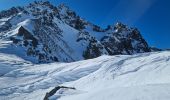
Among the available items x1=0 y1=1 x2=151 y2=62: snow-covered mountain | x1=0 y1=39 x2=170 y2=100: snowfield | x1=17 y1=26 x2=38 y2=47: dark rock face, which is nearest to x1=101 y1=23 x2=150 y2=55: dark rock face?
x1=0 y1=1 x2=151 y2=62: snow-covered mountain

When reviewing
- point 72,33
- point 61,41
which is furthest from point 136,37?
point 61,41

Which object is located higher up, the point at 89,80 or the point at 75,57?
the point at 75,57

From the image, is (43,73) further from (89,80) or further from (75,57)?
(75,57)

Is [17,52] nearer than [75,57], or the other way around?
[17,52]

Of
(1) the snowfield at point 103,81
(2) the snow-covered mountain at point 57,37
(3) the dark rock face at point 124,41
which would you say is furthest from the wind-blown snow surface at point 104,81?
(3) the dark rock face at point 124,41

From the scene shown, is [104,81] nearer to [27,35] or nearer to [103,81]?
[103,81]

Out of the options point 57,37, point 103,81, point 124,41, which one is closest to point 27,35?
point 57,37

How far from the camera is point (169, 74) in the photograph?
15.9m

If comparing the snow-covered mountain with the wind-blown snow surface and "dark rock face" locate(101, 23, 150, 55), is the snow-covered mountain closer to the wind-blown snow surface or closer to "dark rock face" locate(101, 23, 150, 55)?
"dark rock face" locate(101, 23, 150, 55)

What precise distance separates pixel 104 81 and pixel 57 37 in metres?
72.7

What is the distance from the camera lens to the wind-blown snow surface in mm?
11703

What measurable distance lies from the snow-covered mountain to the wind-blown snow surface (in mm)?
38051

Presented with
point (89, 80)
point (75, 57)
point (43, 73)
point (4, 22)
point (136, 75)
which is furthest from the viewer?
point (4, 22)

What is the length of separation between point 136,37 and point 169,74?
14825 centimetres
